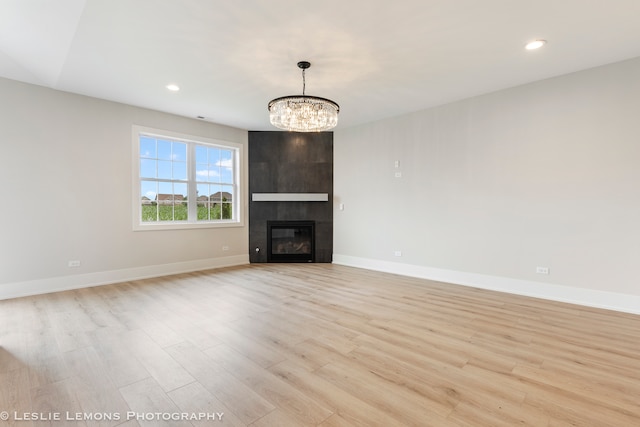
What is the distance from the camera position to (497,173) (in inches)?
167

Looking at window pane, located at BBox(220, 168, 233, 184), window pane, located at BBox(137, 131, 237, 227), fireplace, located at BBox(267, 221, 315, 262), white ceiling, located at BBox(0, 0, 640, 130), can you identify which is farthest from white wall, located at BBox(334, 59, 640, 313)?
window pane, located at BBox(137, 131, 237, 227)

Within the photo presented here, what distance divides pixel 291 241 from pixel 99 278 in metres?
3.45

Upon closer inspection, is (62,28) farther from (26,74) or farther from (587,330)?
(587,330)

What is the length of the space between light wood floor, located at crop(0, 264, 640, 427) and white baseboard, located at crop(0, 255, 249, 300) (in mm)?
324

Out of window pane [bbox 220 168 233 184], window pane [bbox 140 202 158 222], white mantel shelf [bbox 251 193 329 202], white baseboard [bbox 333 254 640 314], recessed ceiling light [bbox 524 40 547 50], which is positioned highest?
recessed ceiling light [bbox 524 40 547 50]

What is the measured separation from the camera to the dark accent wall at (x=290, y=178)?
6.32 m

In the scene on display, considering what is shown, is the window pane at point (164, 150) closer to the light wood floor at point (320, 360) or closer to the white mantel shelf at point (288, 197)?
the white mantel shelf at point (288, 197)

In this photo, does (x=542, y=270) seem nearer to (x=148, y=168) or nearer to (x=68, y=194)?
(x=148, y=168)

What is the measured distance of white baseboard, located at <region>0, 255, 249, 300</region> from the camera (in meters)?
3.84

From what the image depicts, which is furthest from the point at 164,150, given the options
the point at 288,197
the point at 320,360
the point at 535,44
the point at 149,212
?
the point at 535,44

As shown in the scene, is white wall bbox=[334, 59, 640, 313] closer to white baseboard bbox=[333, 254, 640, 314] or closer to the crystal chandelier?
white baseboard bbox=[333, 254, 640, 314]

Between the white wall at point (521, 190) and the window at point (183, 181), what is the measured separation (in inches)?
117

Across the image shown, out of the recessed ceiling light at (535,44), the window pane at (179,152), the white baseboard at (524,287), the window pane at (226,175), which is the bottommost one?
the white baseboard at (524,287)

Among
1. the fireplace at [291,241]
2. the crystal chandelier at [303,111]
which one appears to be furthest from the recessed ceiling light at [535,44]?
the fireplace at [291,241]
